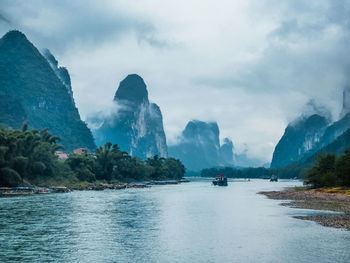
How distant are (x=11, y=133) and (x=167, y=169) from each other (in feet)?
393

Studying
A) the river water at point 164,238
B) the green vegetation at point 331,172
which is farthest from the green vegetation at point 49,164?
the green vegetation at point 331,172

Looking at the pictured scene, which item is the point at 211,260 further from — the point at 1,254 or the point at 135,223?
the point at 135,223

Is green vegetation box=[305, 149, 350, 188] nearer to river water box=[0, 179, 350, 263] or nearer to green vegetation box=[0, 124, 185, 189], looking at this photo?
river water box=[0, 179, 350, 263]

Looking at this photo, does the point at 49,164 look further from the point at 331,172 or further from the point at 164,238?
the point at 164,238

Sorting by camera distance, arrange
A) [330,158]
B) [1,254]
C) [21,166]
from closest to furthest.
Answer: [1,254] < [21,166] < [330,158]

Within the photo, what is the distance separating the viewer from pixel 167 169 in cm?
19425

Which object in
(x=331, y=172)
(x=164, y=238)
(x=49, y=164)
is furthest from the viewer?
(x=49, y=164)

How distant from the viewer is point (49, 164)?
95.4 meters

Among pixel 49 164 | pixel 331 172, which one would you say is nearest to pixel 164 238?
pixel 331 172

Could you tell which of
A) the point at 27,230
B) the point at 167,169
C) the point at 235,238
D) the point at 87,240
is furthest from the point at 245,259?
the point at 167,169

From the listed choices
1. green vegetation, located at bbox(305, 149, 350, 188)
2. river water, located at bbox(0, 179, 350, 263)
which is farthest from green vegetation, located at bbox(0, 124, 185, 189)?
green vegetation, located at bbox(305, 149, 350, 188)

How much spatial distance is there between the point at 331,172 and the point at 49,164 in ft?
233

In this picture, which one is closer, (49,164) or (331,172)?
(331,172)

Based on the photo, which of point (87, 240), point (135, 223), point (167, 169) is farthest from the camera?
point (167, 169)
